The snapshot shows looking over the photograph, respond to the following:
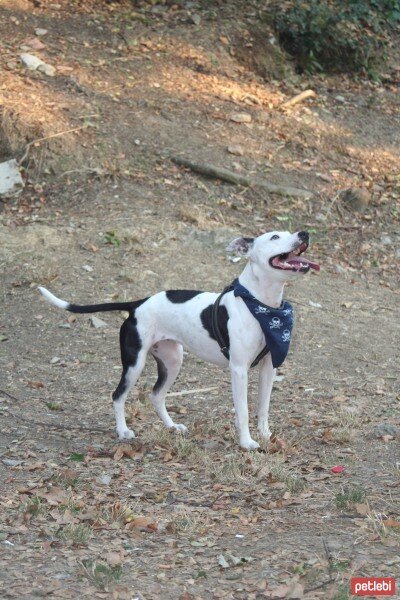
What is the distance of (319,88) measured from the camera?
593 inches

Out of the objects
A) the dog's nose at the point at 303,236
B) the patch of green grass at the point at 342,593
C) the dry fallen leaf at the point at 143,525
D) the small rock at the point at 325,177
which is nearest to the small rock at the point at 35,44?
the small rock at the point at 325,177

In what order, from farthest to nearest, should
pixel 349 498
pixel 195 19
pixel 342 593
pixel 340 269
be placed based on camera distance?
pixel 195 19 < pixel 340 269 < pixel 349 498 < pixel 342 593

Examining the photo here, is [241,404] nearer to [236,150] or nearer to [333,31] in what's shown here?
[236,150]

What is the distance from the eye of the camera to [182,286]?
34.3ft

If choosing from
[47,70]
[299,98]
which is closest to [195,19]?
[299,98]

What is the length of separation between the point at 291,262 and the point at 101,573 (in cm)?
272

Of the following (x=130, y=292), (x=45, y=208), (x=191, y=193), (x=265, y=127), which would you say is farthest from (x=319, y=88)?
(x=130, y=292)

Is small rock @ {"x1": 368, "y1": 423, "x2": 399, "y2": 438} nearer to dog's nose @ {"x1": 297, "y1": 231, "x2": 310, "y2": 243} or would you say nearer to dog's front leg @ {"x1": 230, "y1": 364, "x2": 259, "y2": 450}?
dog's front leg @ {"x1": 230, "y1": 364, "x2": 259, "y2": 450}

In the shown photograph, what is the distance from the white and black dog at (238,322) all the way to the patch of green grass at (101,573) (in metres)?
2.21

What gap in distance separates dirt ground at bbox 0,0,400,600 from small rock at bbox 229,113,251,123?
0.08m

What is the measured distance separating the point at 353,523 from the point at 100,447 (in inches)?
88.5

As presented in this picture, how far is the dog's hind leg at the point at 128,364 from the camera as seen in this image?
732 cm

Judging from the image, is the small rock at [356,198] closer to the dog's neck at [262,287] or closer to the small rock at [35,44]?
the small rock at [35,44]

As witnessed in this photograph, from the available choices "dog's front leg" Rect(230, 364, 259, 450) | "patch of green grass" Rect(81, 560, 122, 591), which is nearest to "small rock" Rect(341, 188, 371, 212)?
"dog's front leg" Rect(230, 364, 259, 450)
